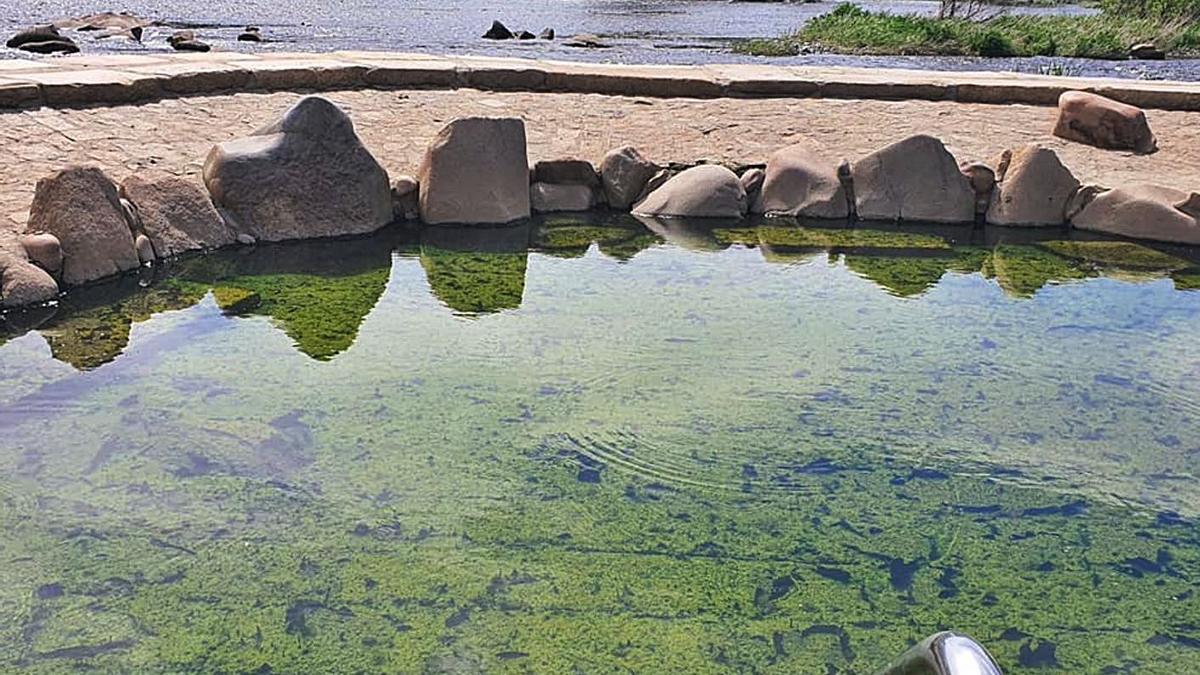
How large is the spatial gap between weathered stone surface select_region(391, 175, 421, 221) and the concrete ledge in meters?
1.61

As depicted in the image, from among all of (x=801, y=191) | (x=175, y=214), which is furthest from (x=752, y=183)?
(x=175, y=214)

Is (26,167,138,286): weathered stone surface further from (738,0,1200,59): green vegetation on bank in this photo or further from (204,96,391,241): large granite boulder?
(738,0,1200,59): green vegetation on bank

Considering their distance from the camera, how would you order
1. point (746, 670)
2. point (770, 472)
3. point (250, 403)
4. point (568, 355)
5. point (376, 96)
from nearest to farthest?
point (746, 670) → point (770, 472) → point (250, 403) → point (568, 355) → point (376, 96)

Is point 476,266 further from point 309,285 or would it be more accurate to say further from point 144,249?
point 144,249

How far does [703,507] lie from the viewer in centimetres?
309

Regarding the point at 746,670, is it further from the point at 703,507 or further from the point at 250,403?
the point at 250,403

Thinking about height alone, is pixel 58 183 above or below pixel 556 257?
above

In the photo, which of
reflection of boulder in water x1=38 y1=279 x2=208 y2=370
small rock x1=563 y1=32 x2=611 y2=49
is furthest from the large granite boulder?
small rock x1=563 y1=32 x2=611 y2=49

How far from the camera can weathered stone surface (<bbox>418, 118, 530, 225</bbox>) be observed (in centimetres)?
582

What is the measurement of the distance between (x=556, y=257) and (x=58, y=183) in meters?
2.10

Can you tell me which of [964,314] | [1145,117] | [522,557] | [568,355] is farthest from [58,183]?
[1145,117]

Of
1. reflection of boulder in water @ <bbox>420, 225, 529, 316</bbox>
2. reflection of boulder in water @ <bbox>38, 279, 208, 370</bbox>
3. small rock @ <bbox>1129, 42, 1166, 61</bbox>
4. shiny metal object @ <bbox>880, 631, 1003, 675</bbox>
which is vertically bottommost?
reflection of boulder in water @ <bbox>420, 225, 529, 316</bbox>

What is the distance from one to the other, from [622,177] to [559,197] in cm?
36

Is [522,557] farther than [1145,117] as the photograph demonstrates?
No
